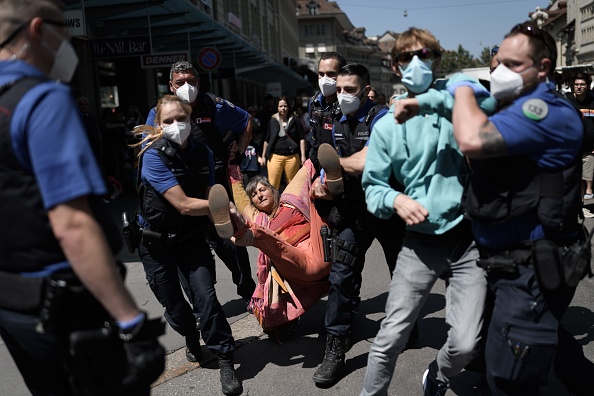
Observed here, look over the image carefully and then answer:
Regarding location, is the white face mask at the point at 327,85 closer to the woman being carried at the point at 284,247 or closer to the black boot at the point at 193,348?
the woman being carried at the point at 284,247

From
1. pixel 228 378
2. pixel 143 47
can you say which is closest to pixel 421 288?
pixel 228 378

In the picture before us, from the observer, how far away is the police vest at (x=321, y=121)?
4.52 meters

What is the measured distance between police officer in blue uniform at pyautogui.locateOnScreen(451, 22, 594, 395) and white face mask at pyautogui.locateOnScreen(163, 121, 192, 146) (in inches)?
69.7

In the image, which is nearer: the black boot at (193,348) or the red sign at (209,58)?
the black boot at (193,348)

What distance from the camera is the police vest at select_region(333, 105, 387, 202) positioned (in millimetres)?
3867

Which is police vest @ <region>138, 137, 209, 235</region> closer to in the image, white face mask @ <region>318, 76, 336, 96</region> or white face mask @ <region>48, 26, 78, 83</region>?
white face mask @ <region>318, 76, 336, 96</region>

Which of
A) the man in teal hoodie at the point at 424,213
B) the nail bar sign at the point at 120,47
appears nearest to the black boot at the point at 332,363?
the man in teal hoodie at the point at 424,213

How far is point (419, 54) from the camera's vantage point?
115 inches

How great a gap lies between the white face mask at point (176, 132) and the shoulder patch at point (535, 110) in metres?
2.03

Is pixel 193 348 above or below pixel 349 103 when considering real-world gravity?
below

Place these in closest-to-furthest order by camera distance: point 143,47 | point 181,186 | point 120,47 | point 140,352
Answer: point 140,352, point 181,186, point 143,47, point 120,47

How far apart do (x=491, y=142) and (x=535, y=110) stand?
21 cm

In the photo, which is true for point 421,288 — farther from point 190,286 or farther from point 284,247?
point 190,286

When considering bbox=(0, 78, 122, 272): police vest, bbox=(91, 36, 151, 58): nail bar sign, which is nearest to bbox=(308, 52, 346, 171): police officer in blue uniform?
bbox=(0, 78, 122, 272): police vest
